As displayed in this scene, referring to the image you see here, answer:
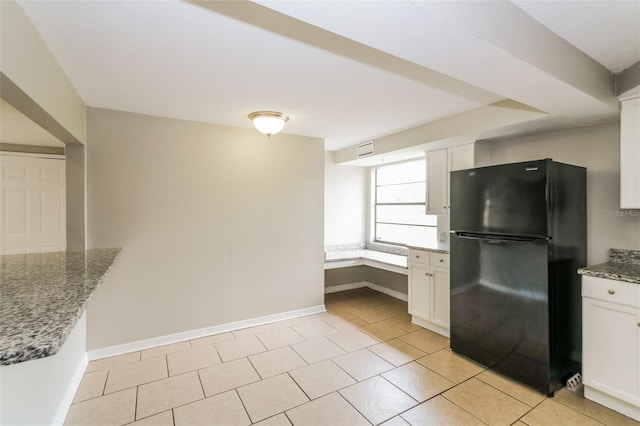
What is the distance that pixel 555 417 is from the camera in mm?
2047

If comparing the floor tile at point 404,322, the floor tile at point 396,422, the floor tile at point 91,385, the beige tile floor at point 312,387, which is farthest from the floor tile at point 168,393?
the floor tile at point 404,322

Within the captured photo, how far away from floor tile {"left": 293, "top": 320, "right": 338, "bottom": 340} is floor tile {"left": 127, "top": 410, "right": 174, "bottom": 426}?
150 centimetres

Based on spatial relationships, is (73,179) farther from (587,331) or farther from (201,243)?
(587,331)

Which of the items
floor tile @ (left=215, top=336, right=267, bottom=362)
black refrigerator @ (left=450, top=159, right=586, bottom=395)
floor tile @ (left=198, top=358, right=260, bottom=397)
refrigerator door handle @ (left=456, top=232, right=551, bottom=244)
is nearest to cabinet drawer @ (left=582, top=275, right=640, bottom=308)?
black refrigerator @ (left=450, top=159, right=586, bottom=395)

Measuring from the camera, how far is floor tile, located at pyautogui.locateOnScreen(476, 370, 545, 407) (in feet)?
7.36

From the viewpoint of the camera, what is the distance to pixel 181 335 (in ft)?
10.6

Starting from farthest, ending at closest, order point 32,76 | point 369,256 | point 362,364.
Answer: point 369,256
point 362,364
point 32,76

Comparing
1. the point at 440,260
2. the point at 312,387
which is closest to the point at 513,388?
the point at 440,260

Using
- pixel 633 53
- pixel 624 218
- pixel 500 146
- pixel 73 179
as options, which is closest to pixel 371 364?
pixel 624 218

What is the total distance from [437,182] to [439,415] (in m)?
2.45

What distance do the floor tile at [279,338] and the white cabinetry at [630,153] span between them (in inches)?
118

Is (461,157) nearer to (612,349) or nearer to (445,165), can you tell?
(445,165)

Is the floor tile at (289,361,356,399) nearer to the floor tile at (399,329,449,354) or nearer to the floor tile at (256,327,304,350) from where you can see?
the floor tile at (256,327,304,350)

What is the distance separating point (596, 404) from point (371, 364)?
1.61 meters
